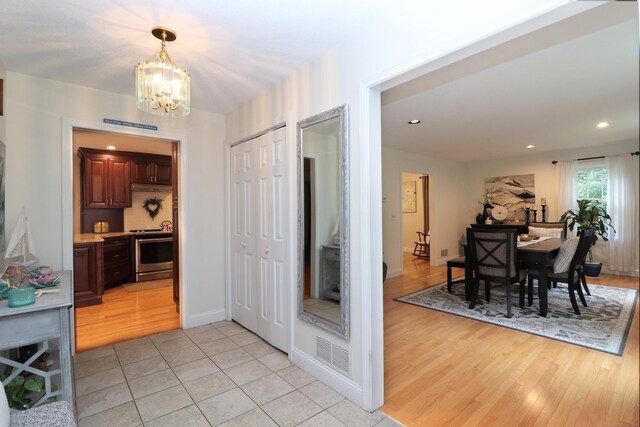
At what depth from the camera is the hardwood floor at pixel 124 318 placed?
3141 mm

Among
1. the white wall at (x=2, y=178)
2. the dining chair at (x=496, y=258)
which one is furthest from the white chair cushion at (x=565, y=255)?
the white wall at (x=2, y=178)

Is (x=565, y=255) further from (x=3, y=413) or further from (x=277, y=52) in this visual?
(x=3, y=413)

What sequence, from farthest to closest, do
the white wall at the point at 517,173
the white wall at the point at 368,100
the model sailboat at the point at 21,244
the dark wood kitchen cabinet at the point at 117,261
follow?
the white wall at the point at 517,173 < the dark wood kitchen cabinet at the point at 117,261 < the model sailboat at the point at 21,244 < the white wall at the point at 368,100

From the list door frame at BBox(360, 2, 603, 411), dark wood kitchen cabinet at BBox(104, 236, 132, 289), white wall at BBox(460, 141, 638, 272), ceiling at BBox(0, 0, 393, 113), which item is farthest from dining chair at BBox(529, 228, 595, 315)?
dark wood kitchen cabinet at BBox(104, 236, 132, 289)

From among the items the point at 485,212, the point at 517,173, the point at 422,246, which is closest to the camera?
the point at 517,173

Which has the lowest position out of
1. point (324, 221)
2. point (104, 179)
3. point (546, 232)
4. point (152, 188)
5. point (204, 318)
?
point (204, 318)

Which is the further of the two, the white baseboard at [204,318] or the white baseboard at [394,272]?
the white baseboard at [394,272]

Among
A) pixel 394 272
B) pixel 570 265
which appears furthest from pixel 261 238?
pixel 394 272

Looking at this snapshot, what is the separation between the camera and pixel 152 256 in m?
5.31

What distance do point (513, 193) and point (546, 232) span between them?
1.61 metres

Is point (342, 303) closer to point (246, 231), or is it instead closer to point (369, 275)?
point (369, 275)

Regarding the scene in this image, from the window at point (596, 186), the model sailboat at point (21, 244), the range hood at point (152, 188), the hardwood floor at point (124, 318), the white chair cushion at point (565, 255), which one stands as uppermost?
the range hood at point (152, 188)

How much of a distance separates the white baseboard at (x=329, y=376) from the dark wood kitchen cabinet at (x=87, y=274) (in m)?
3.03

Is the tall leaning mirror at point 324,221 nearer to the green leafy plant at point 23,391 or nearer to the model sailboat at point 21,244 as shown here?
the green leafy plant at point 23,391
